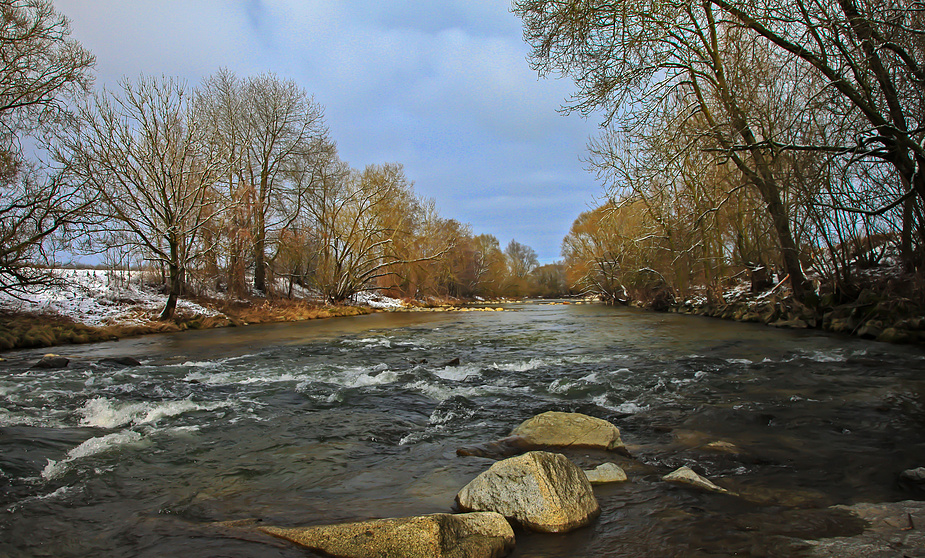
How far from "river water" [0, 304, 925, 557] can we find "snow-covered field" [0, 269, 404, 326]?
23.9 ft

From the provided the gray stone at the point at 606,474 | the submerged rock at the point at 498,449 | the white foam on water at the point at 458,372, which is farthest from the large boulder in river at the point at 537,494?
the white foam on water at the point at 458,372

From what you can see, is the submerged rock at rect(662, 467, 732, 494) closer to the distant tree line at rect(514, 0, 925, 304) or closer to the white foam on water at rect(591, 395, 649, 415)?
the white foam on water at rect(591, 395, 649, 415)

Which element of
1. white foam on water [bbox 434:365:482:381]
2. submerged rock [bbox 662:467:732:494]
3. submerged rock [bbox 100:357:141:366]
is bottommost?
submerged rock [bbox 662:467:732:494]

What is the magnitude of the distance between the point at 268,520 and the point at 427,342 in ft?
32.3

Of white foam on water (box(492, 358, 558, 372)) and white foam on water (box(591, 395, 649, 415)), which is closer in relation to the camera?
white foam on water (box(591, 395, 649, 415))

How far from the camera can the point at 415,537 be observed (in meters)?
2.40

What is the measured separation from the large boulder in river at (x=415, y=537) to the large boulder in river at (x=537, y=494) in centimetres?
21

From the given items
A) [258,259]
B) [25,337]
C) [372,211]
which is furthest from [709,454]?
[372,211]

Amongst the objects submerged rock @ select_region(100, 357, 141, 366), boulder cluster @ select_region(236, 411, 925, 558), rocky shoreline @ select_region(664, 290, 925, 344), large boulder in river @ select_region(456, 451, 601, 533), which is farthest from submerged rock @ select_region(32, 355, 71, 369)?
rocky shoreline @ select_region(664, 290, 925, 344)

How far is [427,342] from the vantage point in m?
12.7

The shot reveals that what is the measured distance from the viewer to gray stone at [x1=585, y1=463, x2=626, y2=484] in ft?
11.1

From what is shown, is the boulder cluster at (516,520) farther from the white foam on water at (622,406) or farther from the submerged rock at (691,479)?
the white foam on water at (622,406)

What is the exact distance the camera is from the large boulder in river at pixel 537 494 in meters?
2.75

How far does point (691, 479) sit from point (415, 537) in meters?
2.03
